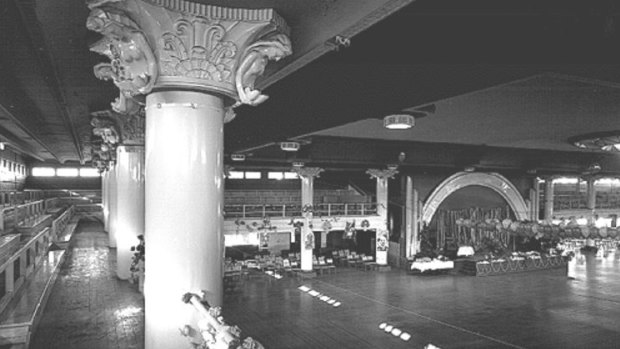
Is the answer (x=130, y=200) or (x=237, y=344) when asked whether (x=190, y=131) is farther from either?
(x=130, y=200)

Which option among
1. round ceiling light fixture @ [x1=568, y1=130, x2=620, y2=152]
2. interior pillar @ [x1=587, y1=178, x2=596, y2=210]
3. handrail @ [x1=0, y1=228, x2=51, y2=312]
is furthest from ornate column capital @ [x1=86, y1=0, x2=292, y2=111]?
interior pillar @ [x1=587, y1=178, x2=596, y2=210]

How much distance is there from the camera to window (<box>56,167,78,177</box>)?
30.1 metres

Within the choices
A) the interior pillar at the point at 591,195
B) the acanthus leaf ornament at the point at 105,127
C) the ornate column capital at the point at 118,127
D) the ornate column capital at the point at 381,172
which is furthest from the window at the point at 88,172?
the interior pillar at the point at 591,195

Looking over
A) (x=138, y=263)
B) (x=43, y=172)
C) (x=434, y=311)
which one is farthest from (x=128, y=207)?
(x=43, y=172)

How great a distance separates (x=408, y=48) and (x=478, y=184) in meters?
22.3

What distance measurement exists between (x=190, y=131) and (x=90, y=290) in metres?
8.07

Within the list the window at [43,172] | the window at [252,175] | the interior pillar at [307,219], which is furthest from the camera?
the window at [252,175]

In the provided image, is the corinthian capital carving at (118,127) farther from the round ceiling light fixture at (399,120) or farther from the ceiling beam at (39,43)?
the round ceiling light fixture at (399,120)

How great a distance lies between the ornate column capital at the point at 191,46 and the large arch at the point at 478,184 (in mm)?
21282

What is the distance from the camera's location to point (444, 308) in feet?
48.6

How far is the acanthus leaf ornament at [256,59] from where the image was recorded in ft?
9.86

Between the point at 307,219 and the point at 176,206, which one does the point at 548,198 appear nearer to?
the point at 307,219

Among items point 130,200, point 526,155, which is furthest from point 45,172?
point 526,155

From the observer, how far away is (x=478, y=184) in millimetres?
24156
